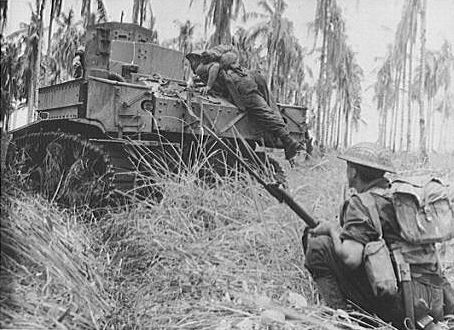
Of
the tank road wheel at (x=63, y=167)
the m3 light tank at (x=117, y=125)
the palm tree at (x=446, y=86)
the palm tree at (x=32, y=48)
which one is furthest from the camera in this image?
the palm tree at (x=446, y=86)

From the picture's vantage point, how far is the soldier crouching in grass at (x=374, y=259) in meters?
3.14

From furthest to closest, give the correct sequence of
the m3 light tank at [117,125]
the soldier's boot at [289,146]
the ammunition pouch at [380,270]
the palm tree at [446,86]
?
1. the palm tree at [446,86]
2. the soldier's boot at [289,146]
3. the m3 light tank at [117,125]
4. the ammunition pouch at [380,270]

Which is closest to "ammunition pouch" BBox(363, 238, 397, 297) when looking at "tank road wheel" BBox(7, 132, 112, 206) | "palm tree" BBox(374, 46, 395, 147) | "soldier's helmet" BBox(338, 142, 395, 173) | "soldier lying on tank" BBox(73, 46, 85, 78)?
"soldier's helmet" BBox(338, 142, 395, 173)

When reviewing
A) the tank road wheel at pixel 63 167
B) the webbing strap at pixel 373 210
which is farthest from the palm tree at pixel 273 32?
the webbing strap at pixel 373 210

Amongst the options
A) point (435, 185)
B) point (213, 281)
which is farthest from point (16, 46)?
point (435, 185)

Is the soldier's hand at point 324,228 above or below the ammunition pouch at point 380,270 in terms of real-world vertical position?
above

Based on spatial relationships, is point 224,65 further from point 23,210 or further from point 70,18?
point 23,210

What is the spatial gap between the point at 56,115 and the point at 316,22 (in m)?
2.30

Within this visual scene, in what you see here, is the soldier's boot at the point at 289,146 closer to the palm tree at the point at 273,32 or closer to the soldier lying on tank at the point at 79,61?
the palm tree at the point at 273,32

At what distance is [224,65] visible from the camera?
5.75 m

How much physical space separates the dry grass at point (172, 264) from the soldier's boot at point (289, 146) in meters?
0.77

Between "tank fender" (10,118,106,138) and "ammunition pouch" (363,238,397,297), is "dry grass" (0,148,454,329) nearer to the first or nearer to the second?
"ammunition pouch" (363,238,397,297)

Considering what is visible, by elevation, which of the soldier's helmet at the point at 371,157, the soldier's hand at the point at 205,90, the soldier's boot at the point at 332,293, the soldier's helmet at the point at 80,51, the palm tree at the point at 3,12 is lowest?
the soldier's boot at the point at 332,293

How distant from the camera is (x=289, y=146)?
5938 mm
